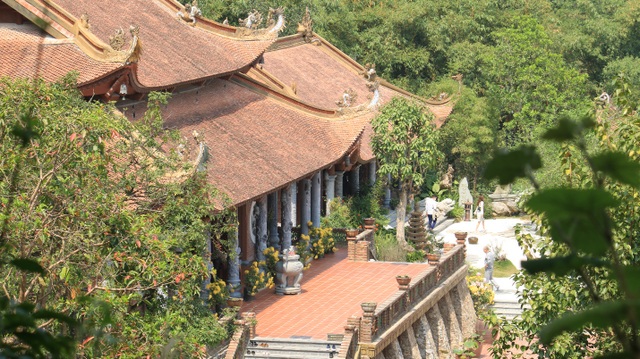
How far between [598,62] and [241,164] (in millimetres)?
34783

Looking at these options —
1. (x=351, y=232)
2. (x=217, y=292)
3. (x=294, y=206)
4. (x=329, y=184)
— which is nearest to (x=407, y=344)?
(x=217, y=292)

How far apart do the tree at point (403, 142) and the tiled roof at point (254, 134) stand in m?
1.84

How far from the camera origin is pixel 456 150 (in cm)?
4281

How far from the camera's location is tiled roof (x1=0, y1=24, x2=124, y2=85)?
21.2 m

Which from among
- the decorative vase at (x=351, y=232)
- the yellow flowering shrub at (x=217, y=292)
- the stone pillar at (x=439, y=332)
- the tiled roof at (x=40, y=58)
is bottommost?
the stone pillar at (x=439, y=332)

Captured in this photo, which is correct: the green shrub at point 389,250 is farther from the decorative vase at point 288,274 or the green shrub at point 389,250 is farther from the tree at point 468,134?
→ the tree at point 468,134

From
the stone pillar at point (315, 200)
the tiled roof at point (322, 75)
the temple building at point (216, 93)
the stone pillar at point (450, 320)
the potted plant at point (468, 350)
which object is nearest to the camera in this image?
the temple building at point (216, 93)

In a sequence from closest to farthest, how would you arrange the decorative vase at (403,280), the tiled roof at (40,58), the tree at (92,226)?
1. the tree at (92,226)
2. the tiled roof at (40,58)
3. the decorative vase at (403,280)

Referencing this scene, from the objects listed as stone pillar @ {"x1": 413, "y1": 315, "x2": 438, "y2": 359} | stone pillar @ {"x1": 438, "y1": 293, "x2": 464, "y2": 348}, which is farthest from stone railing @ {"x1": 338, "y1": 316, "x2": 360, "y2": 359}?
stone pillar @ {"x1": 438, "y1": 293, "x2": 464, "y2": 348}

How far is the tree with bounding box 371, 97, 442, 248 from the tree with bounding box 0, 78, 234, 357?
46.0 feet

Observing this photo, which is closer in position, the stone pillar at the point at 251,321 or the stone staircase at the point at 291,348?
the stone staircase at the point at 291,348

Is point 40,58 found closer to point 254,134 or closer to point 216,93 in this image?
point 254,134

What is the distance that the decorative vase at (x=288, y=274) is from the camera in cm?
2506

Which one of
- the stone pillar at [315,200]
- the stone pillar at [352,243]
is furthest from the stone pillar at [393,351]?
the stone pillar at [315,200]
